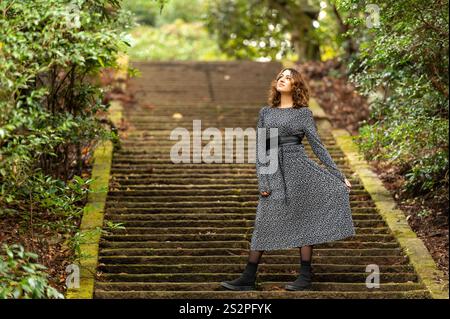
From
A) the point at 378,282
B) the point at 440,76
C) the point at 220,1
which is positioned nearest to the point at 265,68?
the point at 220,1

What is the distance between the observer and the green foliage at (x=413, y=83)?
8.09m

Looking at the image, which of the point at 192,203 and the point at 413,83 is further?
the point at 192,203

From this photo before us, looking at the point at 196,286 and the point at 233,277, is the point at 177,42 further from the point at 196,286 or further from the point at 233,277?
the point at 196,286

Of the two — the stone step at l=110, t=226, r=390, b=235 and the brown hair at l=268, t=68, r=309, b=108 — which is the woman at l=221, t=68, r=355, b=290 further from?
the stone step at l=110, t=226, r=390, b=235

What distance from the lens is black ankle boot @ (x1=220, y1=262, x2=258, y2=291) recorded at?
23.5ft

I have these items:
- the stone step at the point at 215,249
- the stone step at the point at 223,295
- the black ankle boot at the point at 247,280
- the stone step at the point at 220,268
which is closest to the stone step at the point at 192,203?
the stone step at the point at 215,249

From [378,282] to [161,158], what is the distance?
166 inches

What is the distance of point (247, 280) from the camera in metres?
7.18

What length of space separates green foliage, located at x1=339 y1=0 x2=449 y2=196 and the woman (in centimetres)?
125

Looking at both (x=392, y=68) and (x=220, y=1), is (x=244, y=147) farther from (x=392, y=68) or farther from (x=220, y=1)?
(x=220, y=1)

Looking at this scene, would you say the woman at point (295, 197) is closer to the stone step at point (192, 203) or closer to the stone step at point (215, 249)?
the stone step at point (215, 249)

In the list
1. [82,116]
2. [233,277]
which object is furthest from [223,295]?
[82,116]

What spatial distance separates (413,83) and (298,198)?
8.86ft

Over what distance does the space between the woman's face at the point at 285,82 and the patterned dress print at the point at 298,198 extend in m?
0.16
